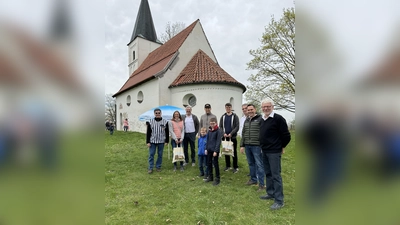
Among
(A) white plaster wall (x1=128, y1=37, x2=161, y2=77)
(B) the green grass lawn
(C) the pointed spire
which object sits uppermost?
(C) the pointed spire

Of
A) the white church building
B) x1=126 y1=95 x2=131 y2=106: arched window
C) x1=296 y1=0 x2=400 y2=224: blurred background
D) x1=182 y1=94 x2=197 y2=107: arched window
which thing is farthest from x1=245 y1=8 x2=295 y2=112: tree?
x1=296 y1=0 x2=400 y2=224: blurred background

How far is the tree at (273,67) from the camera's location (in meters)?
19.2

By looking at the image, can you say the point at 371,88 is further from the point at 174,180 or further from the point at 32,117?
the point at 174,180

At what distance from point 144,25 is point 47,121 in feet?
110

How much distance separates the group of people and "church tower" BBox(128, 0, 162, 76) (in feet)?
85.2

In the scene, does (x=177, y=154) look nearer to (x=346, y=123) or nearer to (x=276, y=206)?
(x=276, y=206)

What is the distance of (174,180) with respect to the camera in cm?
591

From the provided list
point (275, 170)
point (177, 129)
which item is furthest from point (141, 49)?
point (275, 170)

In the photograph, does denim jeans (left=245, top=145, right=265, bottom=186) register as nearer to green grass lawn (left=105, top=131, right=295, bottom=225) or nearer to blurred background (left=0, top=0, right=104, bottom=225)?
green grass lawn (left=105, top=131, right=295, bottom=225)

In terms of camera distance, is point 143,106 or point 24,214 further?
point 143,106

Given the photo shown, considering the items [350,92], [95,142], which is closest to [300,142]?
[350,92]

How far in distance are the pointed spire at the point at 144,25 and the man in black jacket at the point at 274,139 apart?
98.9ft

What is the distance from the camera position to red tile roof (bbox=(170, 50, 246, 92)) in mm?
17641

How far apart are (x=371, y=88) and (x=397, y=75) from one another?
77 millimetres
